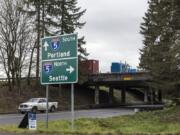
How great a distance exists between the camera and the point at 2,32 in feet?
192

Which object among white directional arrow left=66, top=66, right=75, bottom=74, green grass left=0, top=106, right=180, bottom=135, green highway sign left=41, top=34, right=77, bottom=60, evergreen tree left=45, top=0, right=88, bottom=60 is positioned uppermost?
evergreen tree left=45, top=0, right=88, bottom=60

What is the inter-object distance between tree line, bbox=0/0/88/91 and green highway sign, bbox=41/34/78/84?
3985 centimetres

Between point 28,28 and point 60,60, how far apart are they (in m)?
42.4

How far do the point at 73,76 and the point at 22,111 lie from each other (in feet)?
107

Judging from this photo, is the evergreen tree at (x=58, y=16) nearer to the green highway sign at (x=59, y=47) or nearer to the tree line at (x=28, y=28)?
the tree line at (x=28, y=28)

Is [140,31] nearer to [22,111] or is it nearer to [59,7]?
[59,7]

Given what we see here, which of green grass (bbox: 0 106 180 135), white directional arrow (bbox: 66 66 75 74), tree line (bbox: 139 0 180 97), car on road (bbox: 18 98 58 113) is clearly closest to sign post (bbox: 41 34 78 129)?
white directional arrow (bbox: 66 66 75 74)

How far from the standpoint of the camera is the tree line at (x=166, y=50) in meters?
35.0

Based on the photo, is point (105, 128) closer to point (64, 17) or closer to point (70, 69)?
point (70, 69)

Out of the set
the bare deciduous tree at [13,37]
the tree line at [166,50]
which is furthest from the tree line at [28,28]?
the tree line at [166,50]

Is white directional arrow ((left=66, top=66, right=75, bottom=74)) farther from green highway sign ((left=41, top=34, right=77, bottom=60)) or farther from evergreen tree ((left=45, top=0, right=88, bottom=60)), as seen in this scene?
evergreen tree ((left=45, top=0, right=88, bottom=60))

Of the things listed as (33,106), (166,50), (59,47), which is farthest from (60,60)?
(33,106)

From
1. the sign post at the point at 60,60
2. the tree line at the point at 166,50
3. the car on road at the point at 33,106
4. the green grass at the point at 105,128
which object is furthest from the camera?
the car on road at the point at 33,106

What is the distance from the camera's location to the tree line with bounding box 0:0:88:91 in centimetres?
5872
